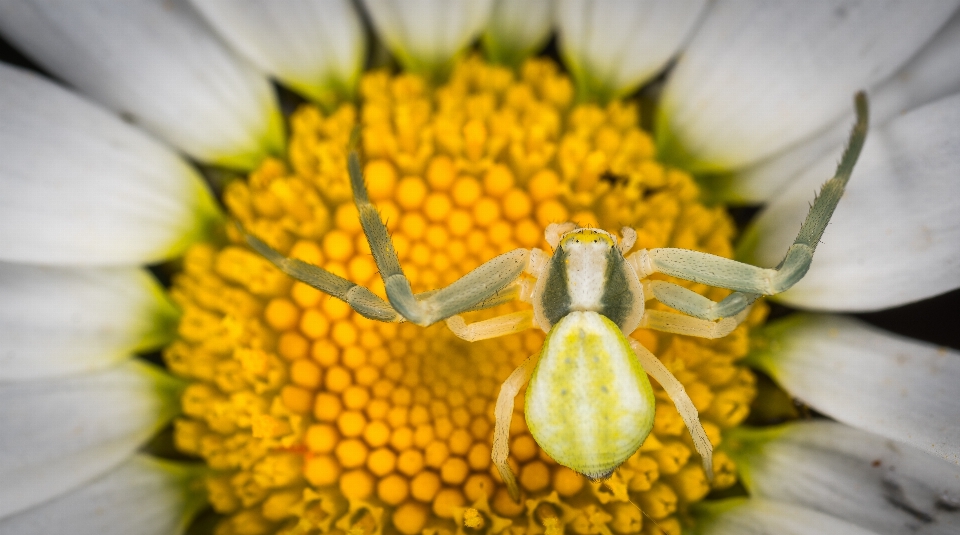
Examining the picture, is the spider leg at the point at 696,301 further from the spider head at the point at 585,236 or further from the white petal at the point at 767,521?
the white petal at the point at 767,521

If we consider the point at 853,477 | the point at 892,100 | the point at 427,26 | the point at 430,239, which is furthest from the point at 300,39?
the point at 853,477

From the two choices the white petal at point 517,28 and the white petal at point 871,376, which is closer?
the white petal at point 871,376

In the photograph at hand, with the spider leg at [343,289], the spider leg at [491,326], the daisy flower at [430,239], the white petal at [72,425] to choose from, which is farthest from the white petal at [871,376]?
the white petal at [72,425]

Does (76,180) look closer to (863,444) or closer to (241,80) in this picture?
(241,80)

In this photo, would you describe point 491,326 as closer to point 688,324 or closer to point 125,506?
point 688,324

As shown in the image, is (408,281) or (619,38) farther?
(619,38)
